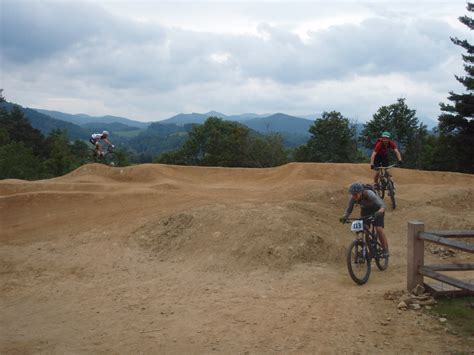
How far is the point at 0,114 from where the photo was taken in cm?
6166

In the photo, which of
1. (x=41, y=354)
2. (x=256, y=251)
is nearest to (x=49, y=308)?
(x=41, y=354)

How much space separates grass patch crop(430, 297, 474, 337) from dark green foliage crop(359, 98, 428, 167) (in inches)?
1467

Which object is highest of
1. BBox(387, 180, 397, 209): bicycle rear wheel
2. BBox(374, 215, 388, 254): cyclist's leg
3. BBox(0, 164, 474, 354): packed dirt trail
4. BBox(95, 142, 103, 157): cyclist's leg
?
BBox(95, 142, 103, 157): cyclist's leg

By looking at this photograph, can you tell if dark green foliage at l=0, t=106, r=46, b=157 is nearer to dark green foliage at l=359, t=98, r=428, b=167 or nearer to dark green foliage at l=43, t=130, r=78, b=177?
dark green foliage at l=43, t=130, r=78, b=177

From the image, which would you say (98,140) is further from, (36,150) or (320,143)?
(36,150)

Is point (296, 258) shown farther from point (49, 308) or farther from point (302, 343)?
point (49, 308)

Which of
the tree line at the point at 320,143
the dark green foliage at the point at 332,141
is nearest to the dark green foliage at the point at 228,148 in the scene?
the tree line at the point at 320,143

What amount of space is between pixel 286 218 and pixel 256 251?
1.23 metres

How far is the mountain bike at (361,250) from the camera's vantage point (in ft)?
21.6

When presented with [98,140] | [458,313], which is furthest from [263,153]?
[458,313]

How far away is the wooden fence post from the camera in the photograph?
18.6 ft

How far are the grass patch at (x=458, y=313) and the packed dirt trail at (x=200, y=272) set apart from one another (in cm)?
22

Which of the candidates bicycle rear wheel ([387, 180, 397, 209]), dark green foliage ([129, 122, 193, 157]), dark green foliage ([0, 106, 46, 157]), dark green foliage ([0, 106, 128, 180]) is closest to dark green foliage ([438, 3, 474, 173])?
bicycle rear wheel ([387, 180, 397, 209])

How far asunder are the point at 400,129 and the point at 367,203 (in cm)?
3846
